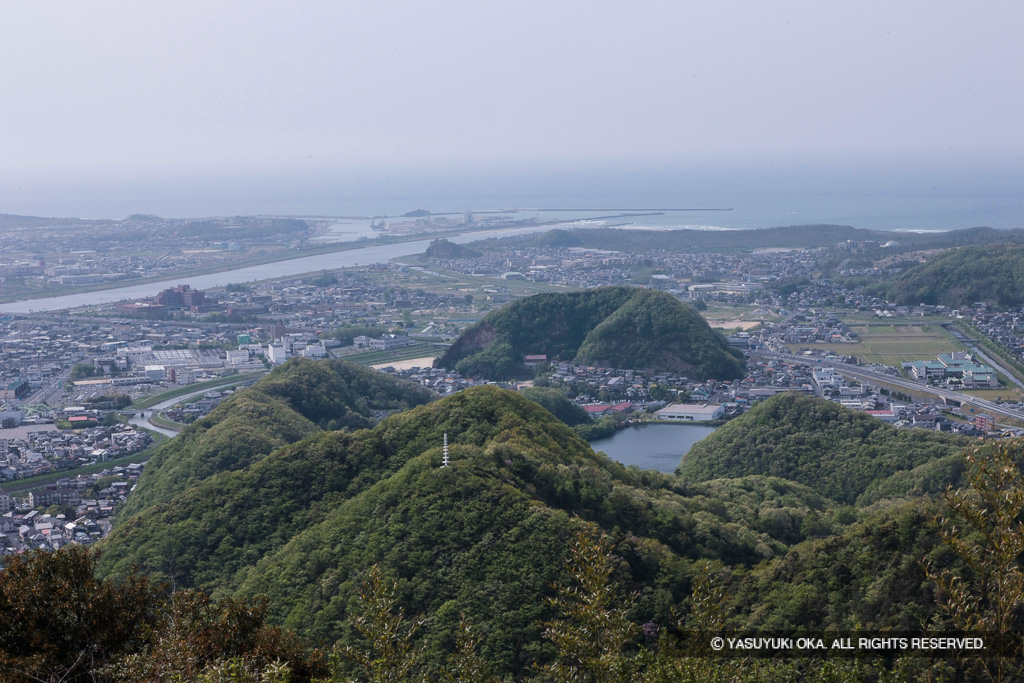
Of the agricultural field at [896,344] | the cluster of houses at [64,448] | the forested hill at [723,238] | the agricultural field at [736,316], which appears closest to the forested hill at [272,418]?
the cluster of houses at [64,448]

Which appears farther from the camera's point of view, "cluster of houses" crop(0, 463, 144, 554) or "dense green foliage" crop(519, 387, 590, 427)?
"dense green foliage" crop(519, 387, 590, 427)

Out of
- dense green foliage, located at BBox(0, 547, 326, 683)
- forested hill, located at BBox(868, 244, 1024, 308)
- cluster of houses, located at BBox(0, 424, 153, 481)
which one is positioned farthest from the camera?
forested hill, located at BBox(868, 244, 1024, 308)

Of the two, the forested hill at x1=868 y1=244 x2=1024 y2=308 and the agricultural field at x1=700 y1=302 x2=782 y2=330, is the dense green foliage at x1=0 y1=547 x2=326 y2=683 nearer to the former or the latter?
the agricultural field at x1=700 y1=302 x2=782 y2=330

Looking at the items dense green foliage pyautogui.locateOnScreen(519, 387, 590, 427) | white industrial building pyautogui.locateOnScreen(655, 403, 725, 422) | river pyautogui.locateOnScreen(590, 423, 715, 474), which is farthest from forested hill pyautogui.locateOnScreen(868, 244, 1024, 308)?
dense green foliage pyautogui.locateOnScreen(519, 387, 590, 427)

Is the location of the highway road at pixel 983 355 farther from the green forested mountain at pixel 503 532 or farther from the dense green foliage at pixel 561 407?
the dense green foliage at pixel 561 407

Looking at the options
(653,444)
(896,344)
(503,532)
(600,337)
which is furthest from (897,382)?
(503,532)

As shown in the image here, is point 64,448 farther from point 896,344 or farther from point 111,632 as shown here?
point 896,344
